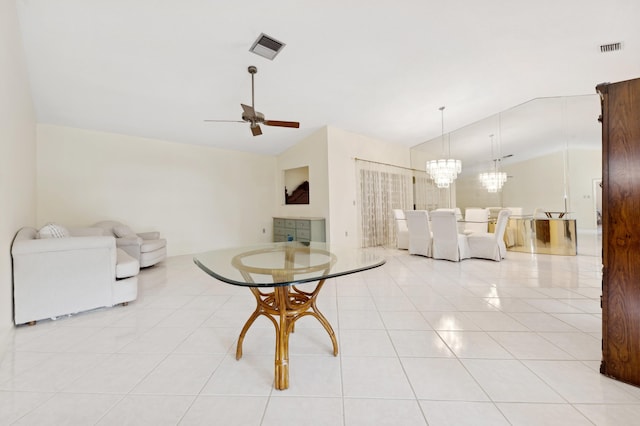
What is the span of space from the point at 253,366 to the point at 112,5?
10.8 ft

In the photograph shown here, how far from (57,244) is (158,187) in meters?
2.84

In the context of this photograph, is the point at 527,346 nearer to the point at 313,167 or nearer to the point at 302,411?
the point at 302,411

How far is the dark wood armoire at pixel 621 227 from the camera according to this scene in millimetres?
1266

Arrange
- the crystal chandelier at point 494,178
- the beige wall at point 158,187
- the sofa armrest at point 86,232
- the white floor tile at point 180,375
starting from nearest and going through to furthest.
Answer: the white floor tile at point 180,375 < the sofa armrest at point 86,232 < the beige wall at point 158,187 < the crystal chandelier at point 494,178

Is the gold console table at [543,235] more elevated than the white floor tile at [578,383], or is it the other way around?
the gold console table at [543,235]

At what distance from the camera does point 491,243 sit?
4.46m

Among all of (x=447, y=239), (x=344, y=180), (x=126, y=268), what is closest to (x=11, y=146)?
(x=126, y=268)

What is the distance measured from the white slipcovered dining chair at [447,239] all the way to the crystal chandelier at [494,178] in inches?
84.3

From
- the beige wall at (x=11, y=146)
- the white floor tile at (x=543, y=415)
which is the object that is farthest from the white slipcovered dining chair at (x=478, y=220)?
the beige wall at (x=11, y=146)

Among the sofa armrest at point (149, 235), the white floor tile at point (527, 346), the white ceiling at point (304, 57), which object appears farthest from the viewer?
the sofa armrest at point (149, 235)

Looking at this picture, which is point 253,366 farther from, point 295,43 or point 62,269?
point 295,43

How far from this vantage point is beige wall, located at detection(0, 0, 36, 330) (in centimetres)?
202

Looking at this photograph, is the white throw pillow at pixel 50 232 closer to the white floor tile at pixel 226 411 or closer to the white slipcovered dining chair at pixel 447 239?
the white floor tile at pixel 226 411

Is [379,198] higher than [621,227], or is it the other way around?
[379,198]
